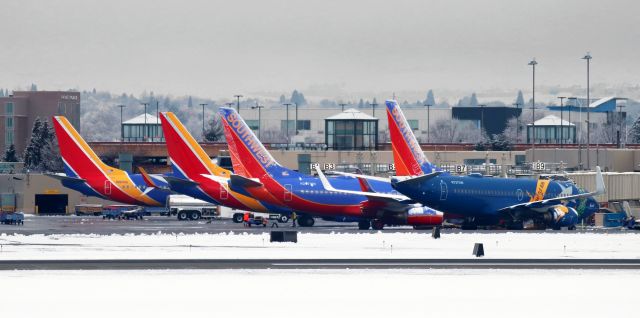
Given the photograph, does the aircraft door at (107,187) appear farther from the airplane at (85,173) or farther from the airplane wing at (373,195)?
the airplane wing at (373,195)

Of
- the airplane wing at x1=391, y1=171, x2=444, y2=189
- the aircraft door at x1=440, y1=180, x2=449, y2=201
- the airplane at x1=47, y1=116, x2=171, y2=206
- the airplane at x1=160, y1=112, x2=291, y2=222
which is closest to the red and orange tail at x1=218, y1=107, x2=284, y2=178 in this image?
the airplane at x1=160, y1=112, x2=291, y2=222

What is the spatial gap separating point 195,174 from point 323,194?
21.4 m

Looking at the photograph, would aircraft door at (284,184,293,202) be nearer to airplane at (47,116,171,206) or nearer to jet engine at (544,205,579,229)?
jet engine at (544,205,579,229)

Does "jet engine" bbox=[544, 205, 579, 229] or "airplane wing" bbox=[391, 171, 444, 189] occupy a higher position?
"airplane wing" bbox=[391, 171, 444, 189]

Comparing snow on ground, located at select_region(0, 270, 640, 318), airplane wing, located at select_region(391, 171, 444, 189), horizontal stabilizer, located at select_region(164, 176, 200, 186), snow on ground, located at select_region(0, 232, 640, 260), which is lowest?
snow on ground, located at select_region(0, 270, 640, 318)

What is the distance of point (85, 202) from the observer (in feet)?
572

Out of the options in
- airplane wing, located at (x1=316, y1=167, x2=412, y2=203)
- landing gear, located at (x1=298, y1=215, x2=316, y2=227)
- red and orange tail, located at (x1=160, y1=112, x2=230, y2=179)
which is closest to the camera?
airplane wing, located at (x1=316, y1=167, x2=412, y2=203)

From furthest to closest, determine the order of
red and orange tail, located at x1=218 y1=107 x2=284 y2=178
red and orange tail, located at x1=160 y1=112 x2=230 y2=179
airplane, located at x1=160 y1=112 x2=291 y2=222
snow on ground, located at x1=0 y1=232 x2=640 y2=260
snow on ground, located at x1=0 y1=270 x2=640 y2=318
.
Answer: red and orange tail, located at x1=160 y1=112 x2=230 y2=179 < airplane, located at x1=160 y1=112 x2=291 y2=222 < red and orange tail, located at x1=218 y1=107 x2=284 y2=178 < snow on ground, located at x1=0 y1=232 x2=640 y2=260 < snow on ground, located at x1=0 y1=270 x2=640 y2=318

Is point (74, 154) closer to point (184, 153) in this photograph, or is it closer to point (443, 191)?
point (184, 153)

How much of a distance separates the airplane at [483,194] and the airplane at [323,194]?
284cm

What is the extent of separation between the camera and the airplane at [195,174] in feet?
395

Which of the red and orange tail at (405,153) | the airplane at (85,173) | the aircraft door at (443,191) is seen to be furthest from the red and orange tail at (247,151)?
the airplane at (85,173)

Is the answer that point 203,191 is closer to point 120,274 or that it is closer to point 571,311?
point 120,274

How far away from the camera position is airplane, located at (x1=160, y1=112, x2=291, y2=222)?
12050 cm
